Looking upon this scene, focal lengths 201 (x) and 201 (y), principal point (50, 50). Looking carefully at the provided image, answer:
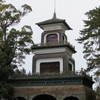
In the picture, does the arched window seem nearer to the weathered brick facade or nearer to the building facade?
the building facade

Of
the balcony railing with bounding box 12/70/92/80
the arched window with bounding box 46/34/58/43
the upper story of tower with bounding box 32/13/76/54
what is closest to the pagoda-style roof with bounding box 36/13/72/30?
the upper story of tower with bounding box 32/13/76/54

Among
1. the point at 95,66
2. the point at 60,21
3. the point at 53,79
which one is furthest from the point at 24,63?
the point at 95,66

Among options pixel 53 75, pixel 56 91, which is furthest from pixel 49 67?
pixel 56 91

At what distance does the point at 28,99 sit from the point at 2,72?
3876mm

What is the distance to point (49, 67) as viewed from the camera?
24.1 m

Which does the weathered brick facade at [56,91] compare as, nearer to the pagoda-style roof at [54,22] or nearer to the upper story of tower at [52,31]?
the upper story of tower at [52,31]

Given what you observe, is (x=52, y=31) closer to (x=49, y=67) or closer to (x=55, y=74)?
(x=49, y=67)

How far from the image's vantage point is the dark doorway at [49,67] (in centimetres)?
2380

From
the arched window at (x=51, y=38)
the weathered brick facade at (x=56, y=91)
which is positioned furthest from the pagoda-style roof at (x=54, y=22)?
the weathered brick facade at (x=56, y=91)

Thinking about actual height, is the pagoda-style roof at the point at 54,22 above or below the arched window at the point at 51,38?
above

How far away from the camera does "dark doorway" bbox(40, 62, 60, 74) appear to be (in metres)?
23.8

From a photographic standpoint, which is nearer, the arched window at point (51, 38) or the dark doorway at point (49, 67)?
the dark doorway at point (49, 67)

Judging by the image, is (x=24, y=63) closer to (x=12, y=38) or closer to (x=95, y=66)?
(x=12, y=38)

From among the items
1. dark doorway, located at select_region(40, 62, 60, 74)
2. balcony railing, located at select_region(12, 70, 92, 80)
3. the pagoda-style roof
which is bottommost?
balcony railing, located at select_region(12, 70, 92, 80)
